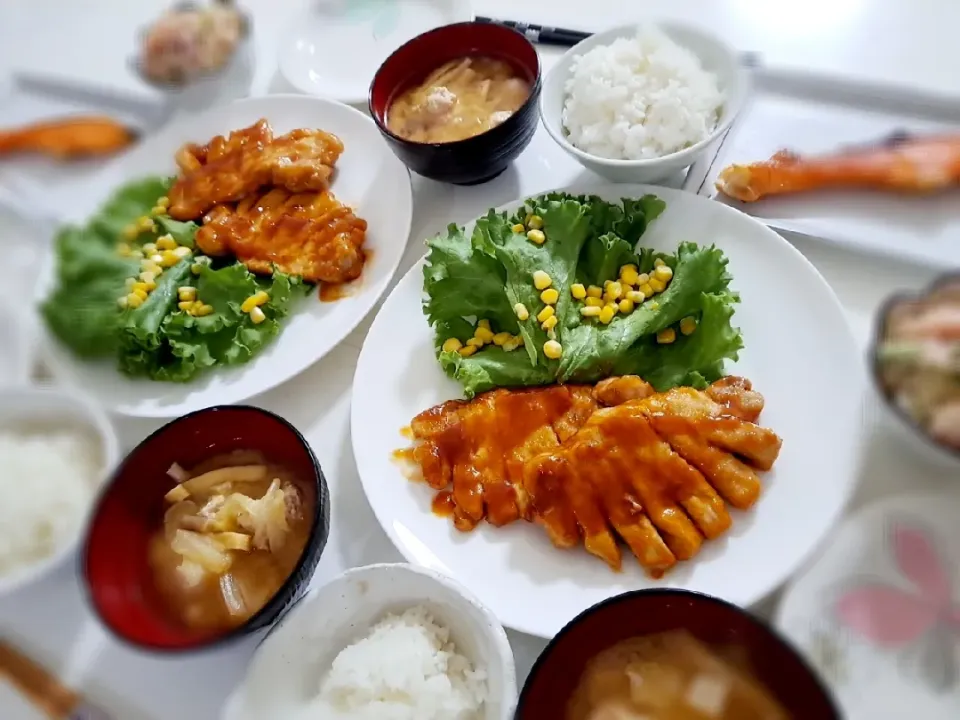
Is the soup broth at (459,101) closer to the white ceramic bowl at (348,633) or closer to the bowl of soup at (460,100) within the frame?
the bowl of soup at (460,100)

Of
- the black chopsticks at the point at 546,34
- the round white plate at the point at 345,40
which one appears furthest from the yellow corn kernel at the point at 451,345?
the round white plate at the point at 345,40

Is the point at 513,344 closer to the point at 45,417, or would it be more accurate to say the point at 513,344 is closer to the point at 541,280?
the point at 541,280

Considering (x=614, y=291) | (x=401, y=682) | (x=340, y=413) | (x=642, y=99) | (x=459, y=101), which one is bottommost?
(x=340, y=413)

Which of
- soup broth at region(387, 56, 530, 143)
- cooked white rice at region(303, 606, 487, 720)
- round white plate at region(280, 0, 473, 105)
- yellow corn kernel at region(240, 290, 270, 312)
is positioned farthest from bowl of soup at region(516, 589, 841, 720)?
round white plate at region(280, 0, 473, 105)

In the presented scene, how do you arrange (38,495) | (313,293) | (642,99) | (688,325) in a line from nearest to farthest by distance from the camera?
(38,495), (688,325), (642,99), (313,293)

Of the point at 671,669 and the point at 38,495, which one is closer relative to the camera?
the point at 671,669

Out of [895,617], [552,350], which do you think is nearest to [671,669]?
[895,617]

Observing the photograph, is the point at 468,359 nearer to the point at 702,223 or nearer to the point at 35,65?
the point at 702,223

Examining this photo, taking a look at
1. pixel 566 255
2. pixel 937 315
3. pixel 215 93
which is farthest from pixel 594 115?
pixel 937 315
